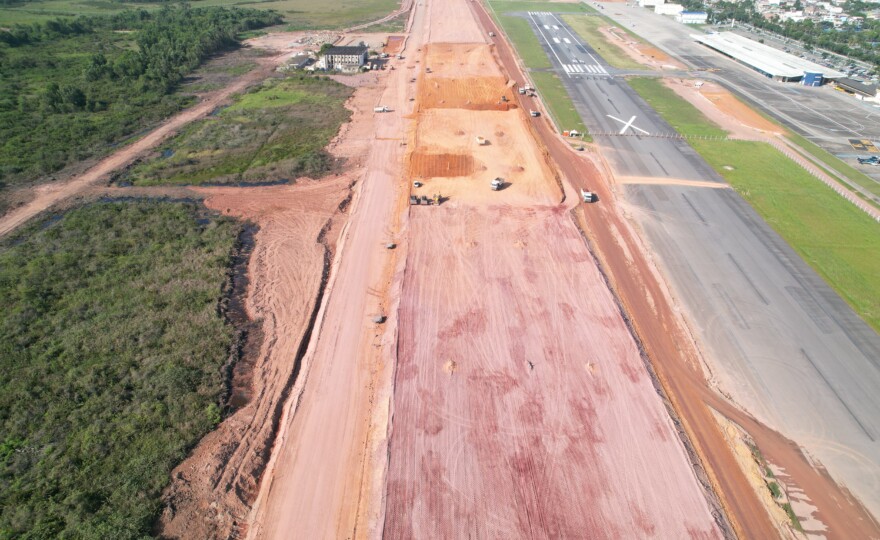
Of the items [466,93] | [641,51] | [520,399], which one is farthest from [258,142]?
[641,51]

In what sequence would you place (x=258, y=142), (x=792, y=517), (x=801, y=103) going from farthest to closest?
(x=801, y=103) < (x=258, y=142) < (x=792, y=517)

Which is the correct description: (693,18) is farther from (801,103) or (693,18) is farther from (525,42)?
(801,103)

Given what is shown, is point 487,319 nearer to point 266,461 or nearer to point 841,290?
point 266,461

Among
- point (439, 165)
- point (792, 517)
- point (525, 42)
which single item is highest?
point (525, 42)

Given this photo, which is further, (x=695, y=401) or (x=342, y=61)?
(x=342, y=61)

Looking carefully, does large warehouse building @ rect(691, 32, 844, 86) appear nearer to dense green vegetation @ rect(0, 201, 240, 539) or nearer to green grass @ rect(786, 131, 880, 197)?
green grass @ rect(786, 131, 880, 197)

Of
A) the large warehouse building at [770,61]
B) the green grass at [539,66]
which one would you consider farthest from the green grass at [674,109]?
the large warehouse building at [770,61]

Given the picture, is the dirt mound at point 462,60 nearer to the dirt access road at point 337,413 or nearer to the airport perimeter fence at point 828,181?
the airport perimeter fence at point 828,181
